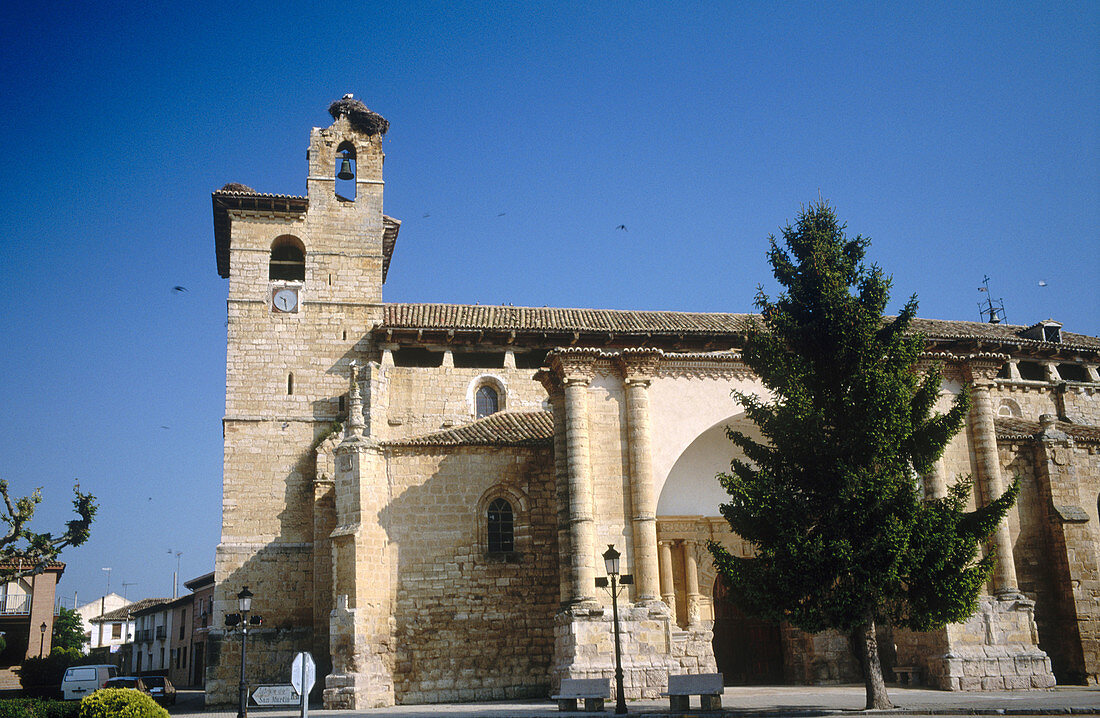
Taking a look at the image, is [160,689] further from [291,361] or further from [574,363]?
[574,363]

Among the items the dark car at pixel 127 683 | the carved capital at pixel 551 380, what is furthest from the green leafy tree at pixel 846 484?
the dark car at pixel 127 683

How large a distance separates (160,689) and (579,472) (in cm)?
1918

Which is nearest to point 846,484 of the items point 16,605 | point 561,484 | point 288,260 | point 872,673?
point 872,673

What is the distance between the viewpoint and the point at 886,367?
17.2 m

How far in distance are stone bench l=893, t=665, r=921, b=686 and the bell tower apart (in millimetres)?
16188

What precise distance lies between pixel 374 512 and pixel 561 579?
5.40 m

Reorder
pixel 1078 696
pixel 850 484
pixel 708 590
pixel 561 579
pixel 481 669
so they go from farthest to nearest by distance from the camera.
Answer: pixel 708 590
pixel 481 669
pixel 561 579
pixel 1078 696
pixel 850 484

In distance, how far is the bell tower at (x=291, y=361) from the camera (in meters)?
28.1

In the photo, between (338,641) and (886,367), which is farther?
(338,641)

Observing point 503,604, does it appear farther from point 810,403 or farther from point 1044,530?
point 1044,530

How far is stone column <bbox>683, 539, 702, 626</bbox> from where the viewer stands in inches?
967

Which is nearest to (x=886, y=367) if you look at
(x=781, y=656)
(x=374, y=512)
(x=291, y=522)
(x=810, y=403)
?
(x=810, y=403)

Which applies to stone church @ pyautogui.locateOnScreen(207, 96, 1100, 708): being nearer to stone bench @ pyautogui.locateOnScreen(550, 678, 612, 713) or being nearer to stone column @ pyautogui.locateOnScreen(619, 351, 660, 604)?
stone column @ pyautogui.locateOnScreen(619, 351, 660, 604)

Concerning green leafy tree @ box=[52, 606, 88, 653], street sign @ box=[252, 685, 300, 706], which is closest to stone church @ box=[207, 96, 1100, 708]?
street sign @ box=[252, 685, 300, 706]
